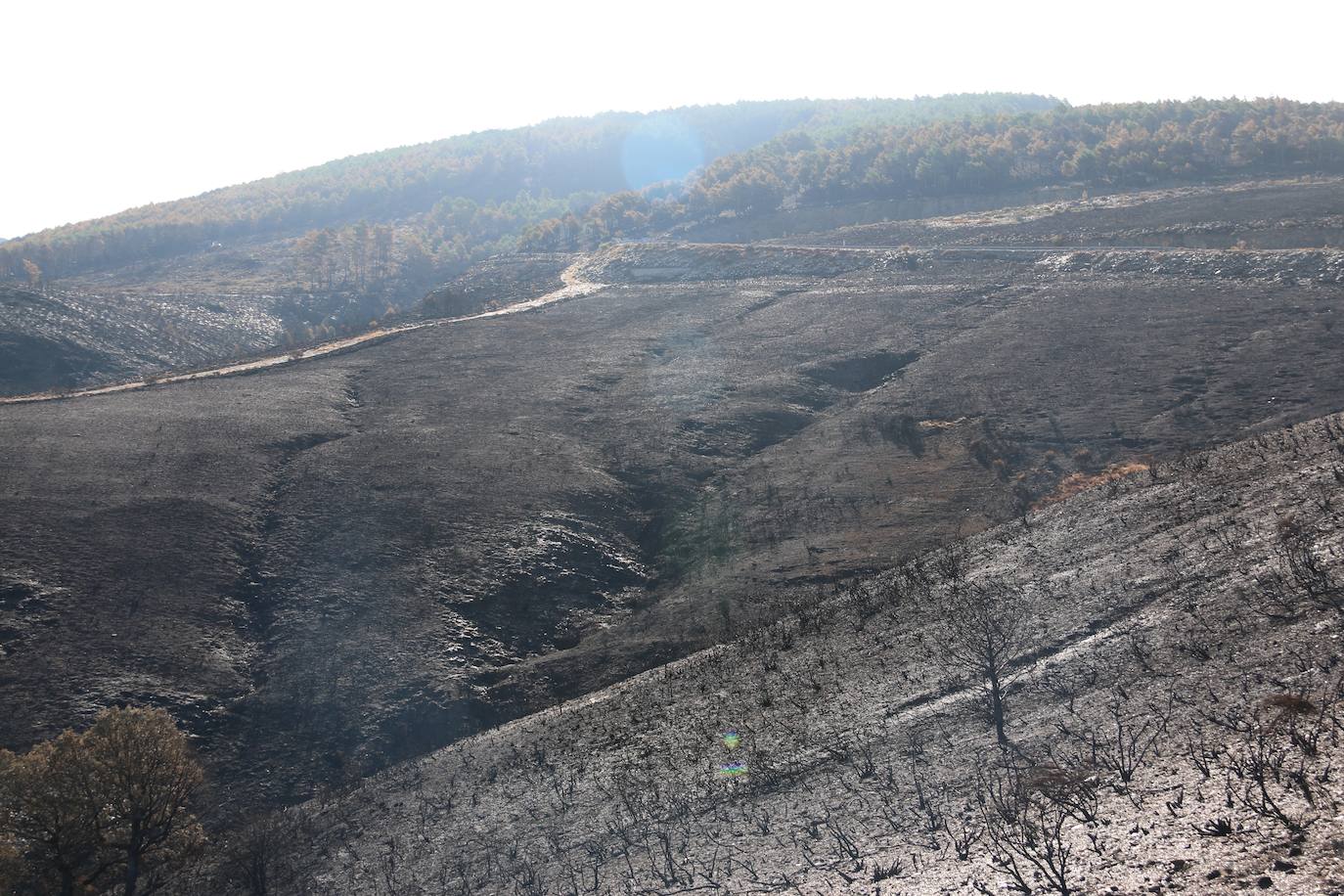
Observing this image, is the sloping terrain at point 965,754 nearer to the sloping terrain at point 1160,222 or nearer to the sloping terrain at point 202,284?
the sloping terrain at point 1160,222

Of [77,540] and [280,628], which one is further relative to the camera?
[77,540]

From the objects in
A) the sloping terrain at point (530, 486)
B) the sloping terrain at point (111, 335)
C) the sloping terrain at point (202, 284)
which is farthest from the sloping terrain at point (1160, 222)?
the sloping terrain at point (111, 335)

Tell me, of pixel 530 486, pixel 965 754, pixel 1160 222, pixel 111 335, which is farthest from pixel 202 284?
pixel 965 754

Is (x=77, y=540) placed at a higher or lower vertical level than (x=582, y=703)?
higher

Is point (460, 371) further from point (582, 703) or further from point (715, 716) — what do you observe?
point (715, 716)

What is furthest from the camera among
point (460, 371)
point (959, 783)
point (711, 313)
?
point (711, 313)

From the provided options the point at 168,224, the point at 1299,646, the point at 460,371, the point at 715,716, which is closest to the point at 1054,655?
the point at 1299,646

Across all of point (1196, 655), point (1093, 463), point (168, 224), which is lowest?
point (1093, 463)
